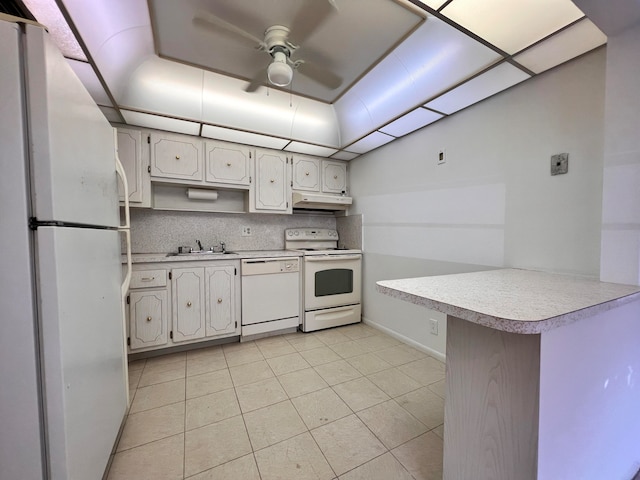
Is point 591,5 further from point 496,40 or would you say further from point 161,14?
point 161,14

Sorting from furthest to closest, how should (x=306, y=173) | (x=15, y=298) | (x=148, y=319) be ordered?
(x=306, y=173) → (x=148, y=319) → (x=15, y=298)

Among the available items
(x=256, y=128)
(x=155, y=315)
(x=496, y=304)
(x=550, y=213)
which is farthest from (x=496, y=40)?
(x=155, y=315)

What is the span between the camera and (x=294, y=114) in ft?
8.18

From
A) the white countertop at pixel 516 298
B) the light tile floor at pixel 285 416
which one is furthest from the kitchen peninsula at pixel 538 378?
the light tile floor at pixel 285 416

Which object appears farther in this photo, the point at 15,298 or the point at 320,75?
the point at 320,75

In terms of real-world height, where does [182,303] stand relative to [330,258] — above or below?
below

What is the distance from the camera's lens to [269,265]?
2684 mm

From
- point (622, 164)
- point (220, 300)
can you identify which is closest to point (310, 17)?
point (622, 164)

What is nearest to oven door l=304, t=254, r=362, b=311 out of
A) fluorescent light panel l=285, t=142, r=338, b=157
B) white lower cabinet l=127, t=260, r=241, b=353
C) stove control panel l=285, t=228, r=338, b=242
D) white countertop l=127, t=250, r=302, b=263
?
white countertop l=127, t=250, r=302, b=263

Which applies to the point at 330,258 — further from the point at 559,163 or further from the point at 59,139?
the point at 59,139

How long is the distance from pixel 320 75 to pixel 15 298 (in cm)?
224

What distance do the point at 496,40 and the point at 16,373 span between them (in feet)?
7.82

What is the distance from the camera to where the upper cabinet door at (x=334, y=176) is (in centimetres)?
328

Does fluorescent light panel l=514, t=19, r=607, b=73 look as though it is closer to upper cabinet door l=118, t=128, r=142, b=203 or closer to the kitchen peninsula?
the kitchen peninsula
